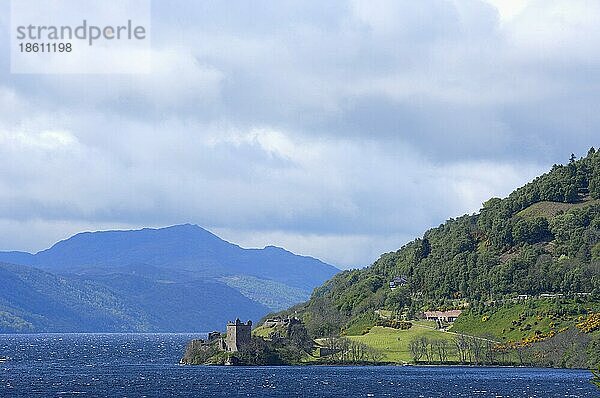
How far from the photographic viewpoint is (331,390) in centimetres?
17475

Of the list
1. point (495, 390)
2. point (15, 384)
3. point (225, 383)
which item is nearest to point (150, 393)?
point (225, 383)

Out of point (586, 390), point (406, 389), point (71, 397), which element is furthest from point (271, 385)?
point (586, 390)

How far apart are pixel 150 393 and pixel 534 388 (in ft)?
202

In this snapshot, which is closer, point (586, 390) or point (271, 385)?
point (586, 390)

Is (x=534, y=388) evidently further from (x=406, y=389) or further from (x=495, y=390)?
(x=406, y=389)

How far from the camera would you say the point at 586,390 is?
561 feet

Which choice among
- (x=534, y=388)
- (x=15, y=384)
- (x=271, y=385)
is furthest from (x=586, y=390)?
(x=15, y=384)

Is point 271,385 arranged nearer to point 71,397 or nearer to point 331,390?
point 331,390

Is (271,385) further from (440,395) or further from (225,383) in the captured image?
(440,395)

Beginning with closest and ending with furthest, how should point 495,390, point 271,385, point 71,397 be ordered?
point 71,397, point 495,390, point 271,385

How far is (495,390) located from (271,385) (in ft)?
126

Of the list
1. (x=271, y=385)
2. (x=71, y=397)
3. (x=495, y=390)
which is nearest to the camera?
(x=71, y=397)

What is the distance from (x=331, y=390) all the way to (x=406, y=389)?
40.3 ft

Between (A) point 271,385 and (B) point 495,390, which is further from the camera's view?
(A) point 271,385
